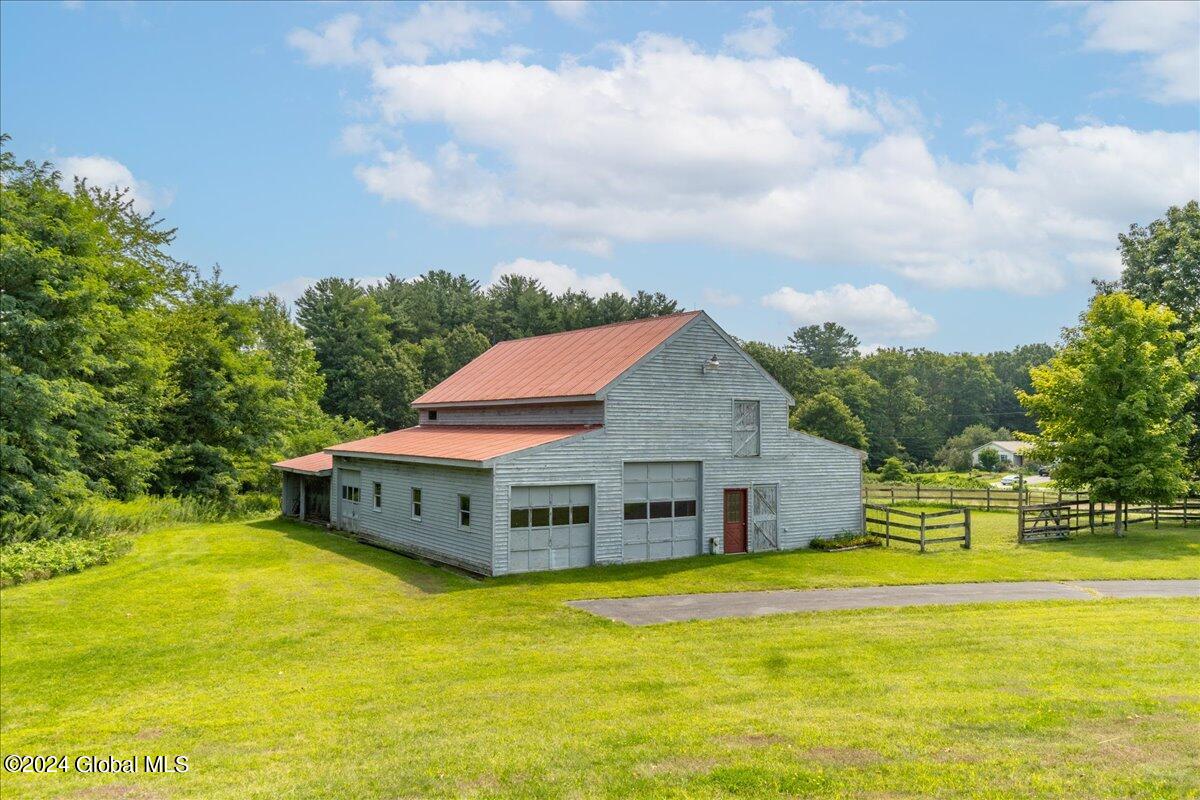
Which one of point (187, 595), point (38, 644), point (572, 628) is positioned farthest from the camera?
point (187, 595)

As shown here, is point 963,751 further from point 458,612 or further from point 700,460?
point 700,460

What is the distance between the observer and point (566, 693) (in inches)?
Result: 441

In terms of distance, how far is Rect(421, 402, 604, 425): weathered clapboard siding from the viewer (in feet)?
81.3

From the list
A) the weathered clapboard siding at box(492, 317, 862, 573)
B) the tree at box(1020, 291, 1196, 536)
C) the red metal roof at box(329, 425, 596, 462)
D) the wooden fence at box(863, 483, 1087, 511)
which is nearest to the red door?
the weathered clapboard siding at box(492, 317, 862, 573)

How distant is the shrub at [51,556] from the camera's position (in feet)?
64.6

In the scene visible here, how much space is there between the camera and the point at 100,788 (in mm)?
8531

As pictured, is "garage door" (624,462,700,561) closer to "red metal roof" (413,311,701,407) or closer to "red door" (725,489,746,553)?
"red door" (725,489,746,553)

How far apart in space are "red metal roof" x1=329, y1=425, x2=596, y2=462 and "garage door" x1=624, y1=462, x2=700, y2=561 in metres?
2.14

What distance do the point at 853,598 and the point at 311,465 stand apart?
22661 millimetres

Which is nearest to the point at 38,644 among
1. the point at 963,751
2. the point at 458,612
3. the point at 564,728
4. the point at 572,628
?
the point at 458,612

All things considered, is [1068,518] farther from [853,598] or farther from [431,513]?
[431,513]

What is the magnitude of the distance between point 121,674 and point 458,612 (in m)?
6.08

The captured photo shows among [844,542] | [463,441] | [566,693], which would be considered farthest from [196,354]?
[566,693]

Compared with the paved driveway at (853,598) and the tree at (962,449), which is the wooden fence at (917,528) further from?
the tree at (962,449)
